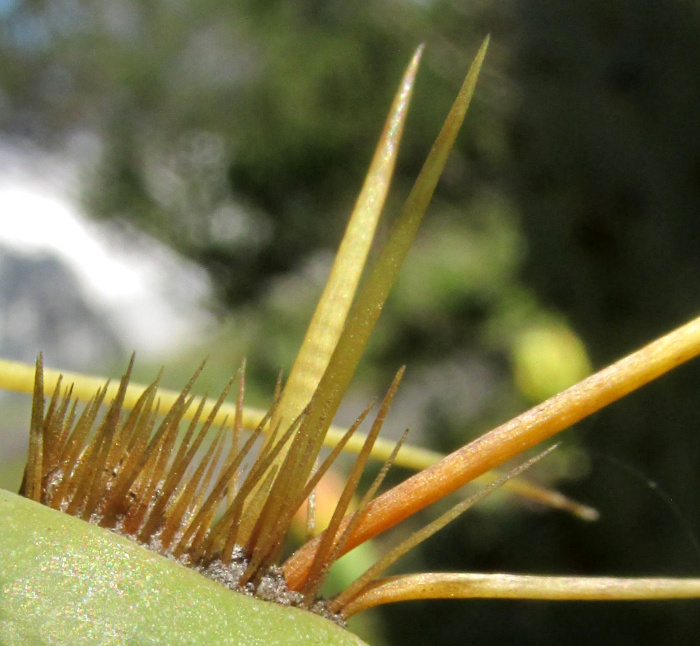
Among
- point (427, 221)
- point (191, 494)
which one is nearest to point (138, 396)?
point (191, 494)

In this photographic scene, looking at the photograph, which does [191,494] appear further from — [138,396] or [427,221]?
[427,221]

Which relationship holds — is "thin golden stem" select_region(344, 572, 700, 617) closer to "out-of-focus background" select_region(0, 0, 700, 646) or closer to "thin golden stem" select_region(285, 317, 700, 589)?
"thin golden stem" select_region(285, 317, 700, 589)

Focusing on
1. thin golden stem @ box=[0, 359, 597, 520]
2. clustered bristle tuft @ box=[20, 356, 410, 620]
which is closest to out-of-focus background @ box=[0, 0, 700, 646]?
thin golden stem @ box=[0, 359, 597, 520]

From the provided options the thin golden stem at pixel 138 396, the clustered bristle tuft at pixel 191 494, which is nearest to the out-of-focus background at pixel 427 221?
the thin golden stem at pixel 138 396

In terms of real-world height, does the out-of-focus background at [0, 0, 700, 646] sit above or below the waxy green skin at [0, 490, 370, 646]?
above

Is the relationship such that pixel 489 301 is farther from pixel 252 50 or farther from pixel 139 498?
pixel 139 498

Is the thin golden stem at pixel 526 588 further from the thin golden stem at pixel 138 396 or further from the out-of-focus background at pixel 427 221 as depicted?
the out-of-focus background at pixel 427 221

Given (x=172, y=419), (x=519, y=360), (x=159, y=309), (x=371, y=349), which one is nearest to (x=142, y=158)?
(x=159, y=309)
